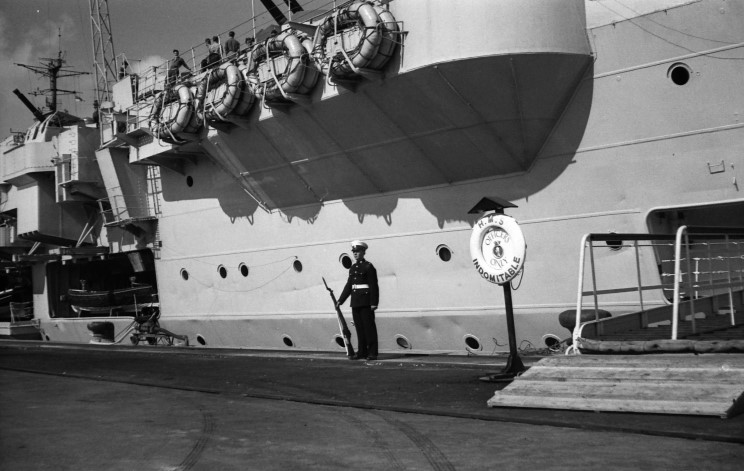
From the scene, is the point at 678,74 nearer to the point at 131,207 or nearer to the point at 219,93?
the point at 219,93

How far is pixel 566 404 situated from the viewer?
630 centimetres

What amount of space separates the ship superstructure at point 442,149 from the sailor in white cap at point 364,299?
2.48m

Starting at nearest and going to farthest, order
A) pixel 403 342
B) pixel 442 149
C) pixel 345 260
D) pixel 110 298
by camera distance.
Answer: pixel 442 149 < pixel 403 342 < pixel 345 260 < pixel 110 298

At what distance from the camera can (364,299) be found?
11.1 m

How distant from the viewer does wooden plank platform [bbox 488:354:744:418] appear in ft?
18.5

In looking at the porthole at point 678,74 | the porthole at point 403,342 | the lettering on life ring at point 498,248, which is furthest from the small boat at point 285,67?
the lettering on life ring at point 498,248

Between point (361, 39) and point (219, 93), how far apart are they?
4544 millimetres

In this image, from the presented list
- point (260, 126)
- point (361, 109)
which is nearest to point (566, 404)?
point (361, 109)

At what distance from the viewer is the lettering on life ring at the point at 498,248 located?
25.7ft

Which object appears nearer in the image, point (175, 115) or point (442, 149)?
point (442, 149)

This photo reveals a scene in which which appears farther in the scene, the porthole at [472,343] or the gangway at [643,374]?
the porthole at [472,343]

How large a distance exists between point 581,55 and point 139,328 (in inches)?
537

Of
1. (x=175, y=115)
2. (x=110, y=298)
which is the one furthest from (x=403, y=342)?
(x=110, y=298)

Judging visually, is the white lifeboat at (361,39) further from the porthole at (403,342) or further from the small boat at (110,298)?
the small boat at (110,298)
